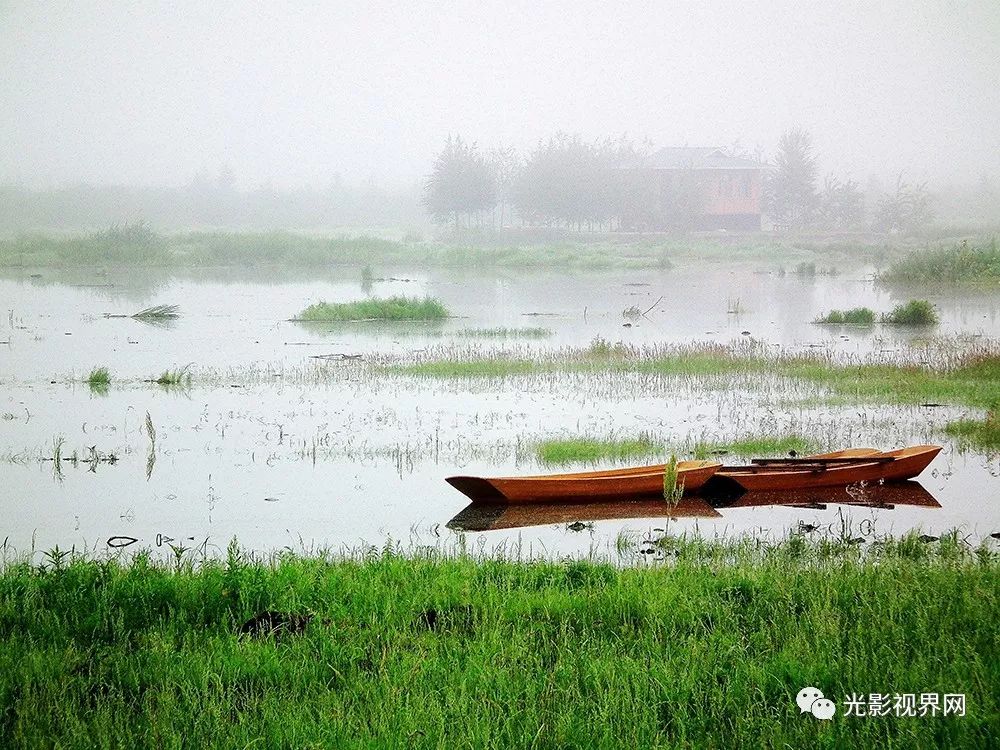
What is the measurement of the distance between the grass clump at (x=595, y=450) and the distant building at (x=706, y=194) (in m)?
64.4

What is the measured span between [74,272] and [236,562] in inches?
2068

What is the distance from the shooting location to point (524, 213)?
84.0 meters

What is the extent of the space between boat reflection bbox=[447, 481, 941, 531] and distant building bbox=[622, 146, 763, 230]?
219 feet

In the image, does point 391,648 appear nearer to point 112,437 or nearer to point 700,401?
point 112,437

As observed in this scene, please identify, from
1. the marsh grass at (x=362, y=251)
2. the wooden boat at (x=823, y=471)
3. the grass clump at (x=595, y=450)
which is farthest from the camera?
the marsh grass at (x=362, y=251)

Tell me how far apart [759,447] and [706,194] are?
66514 millimetres

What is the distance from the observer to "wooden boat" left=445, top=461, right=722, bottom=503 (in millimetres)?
10445

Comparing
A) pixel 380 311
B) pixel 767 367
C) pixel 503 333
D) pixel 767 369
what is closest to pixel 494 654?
pixel 767 369

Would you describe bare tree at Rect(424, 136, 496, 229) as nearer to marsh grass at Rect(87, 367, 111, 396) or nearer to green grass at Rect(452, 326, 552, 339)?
green grass at Rect(452, 326, 552, 339)

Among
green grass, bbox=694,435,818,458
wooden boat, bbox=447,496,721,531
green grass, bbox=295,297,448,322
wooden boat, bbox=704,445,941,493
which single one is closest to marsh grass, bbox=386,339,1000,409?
green grass, bbox=694,435,818,458

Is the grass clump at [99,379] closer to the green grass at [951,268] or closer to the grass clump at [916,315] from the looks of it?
the grass clump at [916,315]

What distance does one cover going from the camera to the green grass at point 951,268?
46.7 m

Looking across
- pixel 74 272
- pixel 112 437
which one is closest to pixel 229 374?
pixel 112 437

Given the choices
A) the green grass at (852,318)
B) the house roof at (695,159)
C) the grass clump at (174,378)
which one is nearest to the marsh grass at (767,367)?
the grass clump at (174,378)
